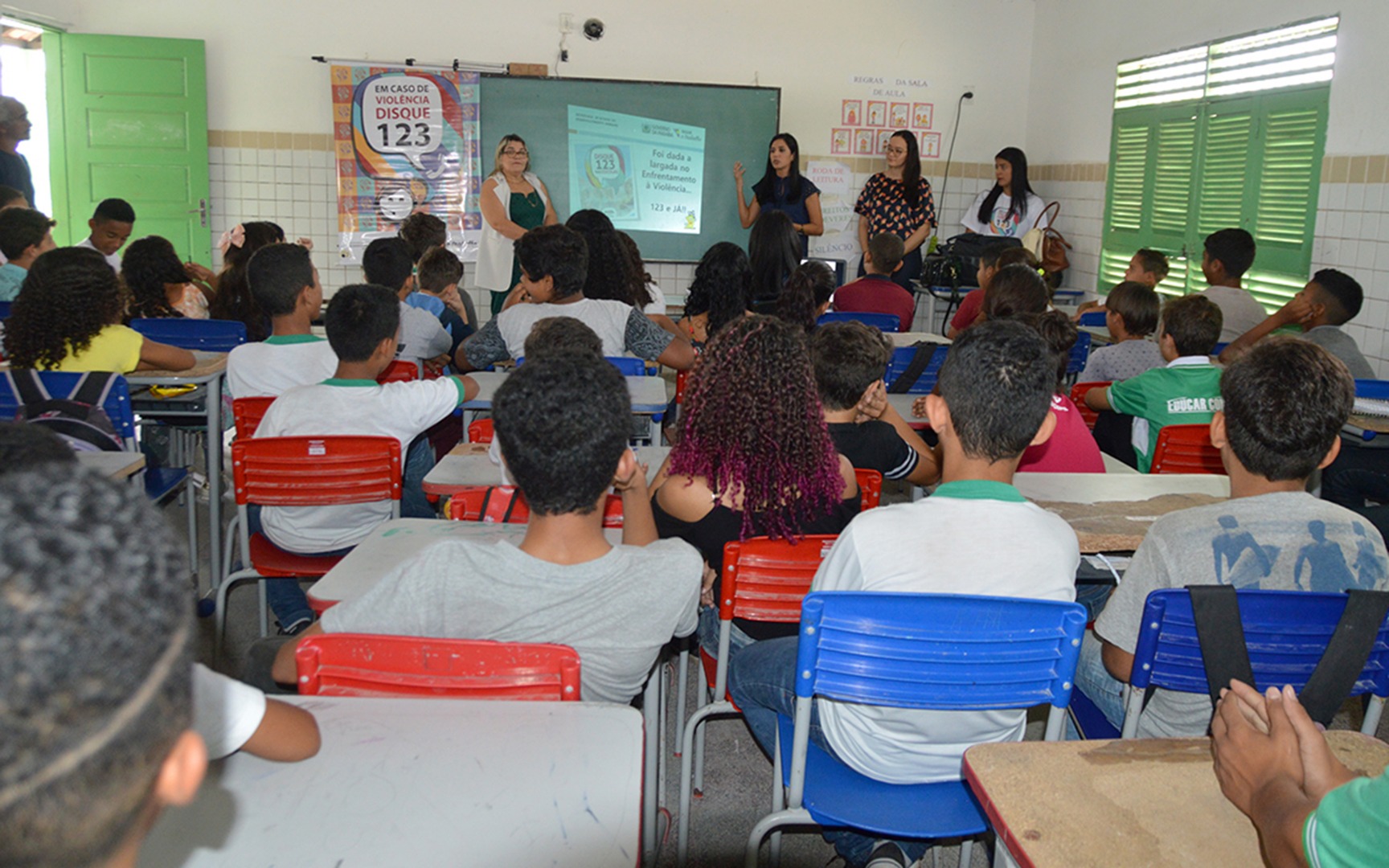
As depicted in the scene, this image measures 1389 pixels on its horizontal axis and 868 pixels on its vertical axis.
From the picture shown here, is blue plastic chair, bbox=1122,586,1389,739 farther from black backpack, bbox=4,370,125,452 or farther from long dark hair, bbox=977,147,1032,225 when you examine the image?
long dark hair, bbox=977,147,1032,225

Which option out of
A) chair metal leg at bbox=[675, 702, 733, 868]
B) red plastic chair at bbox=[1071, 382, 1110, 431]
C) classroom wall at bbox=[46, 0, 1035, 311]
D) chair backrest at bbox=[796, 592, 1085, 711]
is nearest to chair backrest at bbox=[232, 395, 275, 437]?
chair metal leg at bbox=[675, 702, 733, 868]

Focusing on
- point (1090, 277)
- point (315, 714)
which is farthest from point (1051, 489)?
point (1090, 277)

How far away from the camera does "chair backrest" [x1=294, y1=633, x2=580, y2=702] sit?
136cm

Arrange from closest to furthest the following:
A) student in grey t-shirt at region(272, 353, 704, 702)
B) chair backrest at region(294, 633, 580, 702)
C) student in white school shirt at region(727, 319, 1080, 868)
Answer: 1. chair backrest at region(294, 633, 580, 702)
2. student in grey t-shirt at region(272, 353, 704, 702)
3. student in white school shirt at region(727, 319, 1080, 868)

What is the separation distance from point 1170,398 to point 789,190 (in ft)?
14.7

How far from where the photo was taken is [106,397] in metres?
3.04

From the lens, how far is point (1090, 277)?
7547 mm

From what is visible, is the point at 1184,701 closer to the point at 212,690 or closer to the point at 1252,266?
the point at 212,690

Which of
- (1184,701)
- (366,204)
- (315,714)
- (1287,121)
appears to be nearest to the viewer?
(315,714)

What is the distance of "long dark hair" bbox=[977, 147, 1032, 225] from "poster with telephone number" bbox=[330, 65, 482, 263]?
376 cm

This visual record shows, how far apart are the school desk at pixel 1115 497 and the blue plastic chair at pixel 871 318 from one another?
7.70 ft

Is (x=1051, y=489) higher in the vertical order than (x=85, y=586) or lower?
lower

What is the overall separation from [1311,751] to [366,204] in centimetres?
733

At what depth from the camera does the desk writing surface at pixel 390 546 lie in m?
1.75
